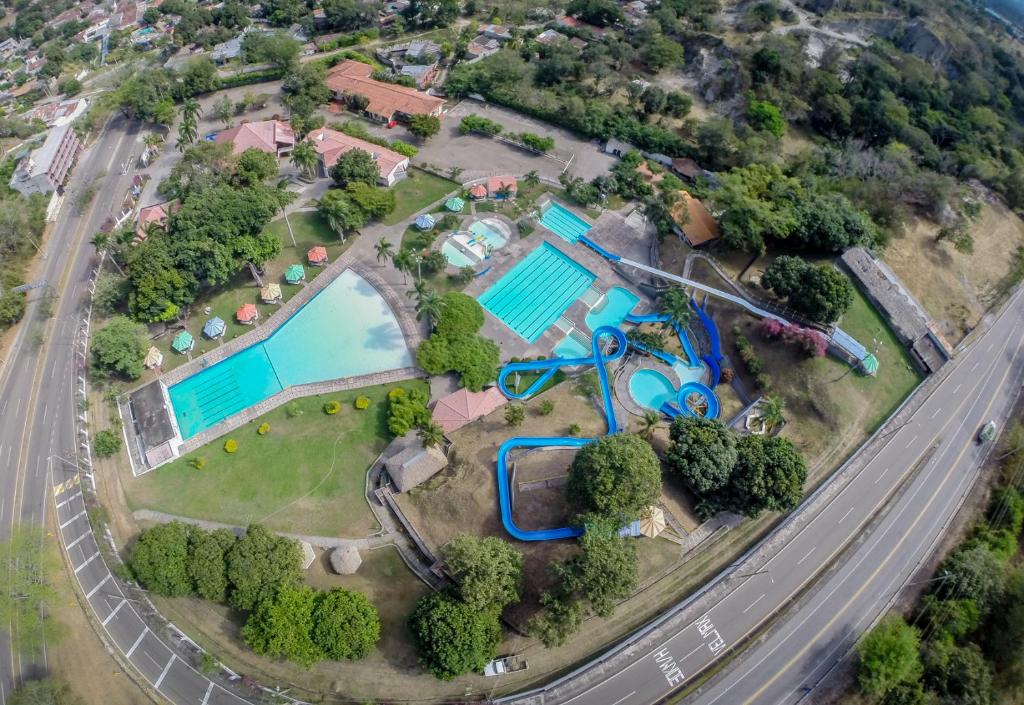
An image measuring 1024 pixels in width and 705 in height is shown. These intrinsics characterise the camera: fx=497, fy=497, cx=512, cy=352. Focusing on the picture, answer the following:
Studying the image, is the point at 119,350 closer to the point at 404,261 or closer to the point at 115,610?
the point at 115,610

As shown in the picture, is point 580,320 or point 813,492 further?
point 580,320

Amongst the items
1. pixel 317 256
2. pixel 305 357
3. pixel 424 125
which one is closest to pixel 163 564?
pixel 305 357

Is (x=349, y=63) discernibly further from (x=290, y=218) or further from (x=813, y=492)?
(x=813, y=492)

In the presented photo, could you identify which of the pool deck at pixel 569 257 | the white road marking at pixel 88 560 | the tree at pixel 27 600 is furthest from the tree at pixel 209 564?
the pool deck at pixel 569 257

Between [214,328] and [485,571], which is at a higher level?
[214,328]

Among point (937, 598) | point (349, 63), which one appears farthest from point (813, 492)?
point (349, 63)
